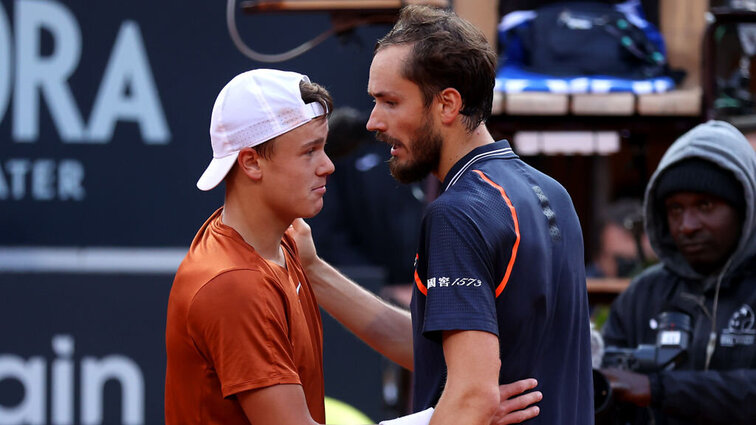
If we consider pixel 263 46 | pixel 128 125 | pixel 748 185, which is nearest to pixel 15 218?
pixel 128 125

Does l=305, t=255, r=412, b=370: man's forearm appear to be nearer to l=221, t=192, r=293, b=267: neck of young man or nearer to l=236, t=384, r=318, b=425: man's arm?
l=221, t=192, r=293, b=267: neck of young man

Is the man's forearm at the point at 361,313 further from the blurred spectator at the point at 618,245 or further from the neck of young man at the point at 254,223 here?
the blurred spectator at the point at 618,245

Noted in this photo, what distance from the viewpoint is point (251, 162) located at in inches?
104

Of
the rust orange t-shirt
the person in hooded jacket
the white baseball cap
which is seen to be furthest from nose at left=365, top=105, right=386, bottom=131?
the person in hooded jacket

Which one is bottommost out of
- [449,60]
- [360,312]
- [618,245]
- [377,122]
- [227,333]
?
[618,245]

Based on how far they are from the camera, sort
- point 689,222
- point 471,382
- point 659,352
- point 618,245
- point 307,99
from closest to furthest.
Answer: point 471,382 < point 307,99 < point 659,352 < point 689,222 < point 618,245

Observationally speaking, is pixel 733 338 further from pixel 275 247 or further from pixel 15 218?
pixel 15 218

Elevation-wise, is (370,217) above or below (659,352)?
below

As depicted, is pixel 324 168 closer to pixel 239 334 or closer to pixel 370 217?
pixel 239 334

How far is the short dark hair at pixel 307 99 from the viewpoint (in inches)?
103

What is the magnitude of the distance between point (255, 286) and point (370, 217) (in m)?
3.50

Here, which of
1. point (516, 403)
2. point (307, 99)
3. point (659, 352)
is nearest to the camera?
point (516, 403)

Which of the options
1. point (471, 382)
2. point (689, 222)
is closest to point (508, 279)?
point (471, 382)

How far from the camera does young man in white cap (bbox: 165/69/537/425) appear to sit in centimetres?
241
